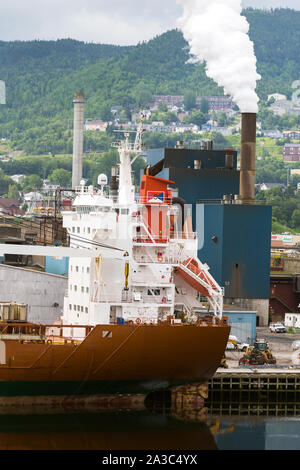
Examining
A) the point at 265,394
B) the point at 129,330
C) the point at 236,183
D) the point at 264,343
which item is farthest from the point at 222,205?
the point at 129,330

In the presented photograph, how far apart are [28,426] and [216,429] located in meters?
6.23

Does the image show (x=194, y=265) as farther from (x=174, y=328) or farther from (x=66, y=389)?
(x=66, y=389)

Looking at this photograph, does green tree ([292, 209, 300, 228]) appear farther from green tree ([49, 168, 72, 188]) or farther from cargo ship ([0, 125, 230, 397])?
cargo ship ([0, 125, 230, 397])

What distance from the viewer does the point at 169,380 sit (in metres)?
37.4

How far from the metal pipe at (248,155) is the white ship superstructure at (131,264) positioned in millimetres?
23098

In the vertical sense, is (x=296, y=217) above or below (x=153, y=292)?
above

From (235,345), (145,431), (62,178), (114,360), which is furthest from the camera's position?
(62,178)

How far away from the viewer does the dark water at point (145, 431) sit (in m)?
32.9

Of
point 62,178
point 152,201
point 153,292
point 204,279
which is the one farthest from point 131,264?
point 62,178

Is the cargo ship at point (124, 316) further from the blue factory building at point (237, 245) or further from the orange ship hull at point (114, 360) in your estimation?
the blue factory building at point (237, 245)

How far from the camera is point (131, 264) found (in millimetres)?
38469

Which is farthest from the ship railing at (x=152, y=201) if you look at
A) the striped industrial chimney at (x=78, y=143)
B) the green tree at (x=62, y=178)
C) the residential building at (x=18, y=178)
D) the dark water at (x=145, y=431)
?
the residential building at (x=18, y=178)

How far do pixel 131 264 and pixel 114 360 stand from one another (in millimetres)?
4118

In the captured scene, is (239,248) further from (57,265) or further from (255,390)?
(255,390)
